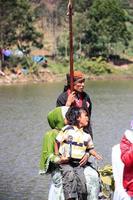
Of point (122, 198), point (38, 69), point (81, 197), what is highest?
point (122, 198)

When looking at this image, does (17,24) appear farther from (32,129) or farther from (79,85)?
(79,85)

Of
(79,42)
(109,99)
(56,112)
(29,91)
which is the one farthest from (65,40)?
(56,112)

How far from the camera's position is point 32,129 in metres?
18.3

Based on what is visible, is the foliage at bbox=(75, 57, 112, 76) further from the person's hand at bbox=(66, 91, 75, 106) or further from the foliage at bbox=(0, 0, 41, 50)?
the person's hand at bbox=(66, 91, 75, 106)

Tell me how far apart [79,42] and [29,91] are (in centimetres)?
1841

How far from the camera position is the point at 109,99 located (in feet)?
95.0

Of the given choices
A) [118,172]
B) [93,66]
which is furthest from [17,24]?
[118,172]

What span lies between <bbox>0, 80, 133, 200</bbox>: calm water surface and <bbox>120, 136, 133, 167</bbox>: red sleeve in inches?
187

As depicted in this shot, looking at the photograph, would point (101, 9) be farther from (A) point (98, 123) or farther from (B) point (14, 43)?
(A) point (98, 123)

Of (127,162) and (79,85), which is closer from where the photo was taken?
(127,162)

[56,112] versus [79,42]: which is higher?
[56,112]

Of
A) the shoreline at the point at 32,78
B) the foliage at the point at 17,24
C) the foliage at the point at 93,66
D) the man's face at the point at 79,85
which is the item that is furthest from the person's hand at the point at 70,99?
the foliage at the point at 93,66

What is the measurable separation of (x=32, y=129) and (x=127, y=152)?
1384cm

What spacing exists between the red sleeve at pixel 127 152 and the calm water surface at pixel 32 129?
15.6 feet
